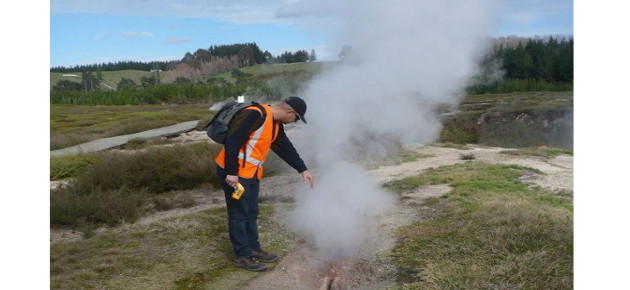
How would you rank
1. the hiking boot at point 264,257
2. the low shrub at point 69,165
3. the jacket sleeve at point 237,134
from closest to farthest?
the jacket sleeve at point 237,134, the hiking boot at point 264,257, the low shrub at point 69,165

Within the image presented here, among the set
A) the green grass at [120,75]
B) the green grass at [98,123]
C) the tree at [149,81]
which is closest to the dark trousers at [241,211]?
Answer: the green grass at [98,123]

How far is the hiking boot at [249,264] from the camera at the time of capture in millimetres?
5627

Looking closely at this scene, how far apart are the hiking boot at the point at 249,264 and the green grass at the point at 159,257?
0.06 meters

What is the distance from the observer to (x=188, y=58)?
30.1 m

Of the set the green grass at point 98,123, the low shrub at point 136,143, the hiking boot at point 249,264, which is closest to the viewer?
the hiking boot at point 249,264

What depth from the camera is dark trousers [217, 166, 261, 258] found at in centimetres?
551

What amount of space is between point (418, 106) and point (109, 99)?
35025mm

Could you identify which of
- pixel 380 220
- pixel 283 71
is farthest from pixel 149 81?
pixel 380 220

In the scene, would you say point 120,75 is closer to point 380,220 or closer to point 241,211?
point 380,220

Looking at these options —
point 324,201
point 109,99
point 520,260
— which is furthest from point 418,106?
point 109,99

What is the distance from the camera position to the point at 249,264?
5660 millimetres

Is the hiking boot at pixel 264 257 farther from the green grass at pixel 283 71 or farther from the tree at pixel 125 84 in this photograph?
the tree at pixel 125 84

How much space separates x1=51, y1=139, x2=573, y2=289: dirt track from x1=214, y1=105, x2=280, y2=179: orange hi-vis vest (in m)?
1.15

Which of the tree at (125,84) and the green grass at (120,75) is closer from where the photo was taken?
the tree at (125,84)
